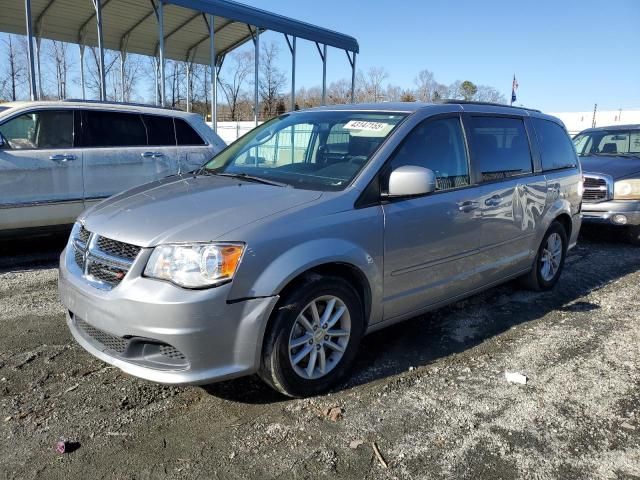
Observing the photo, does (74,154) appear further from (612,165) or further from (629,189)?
(612,165)

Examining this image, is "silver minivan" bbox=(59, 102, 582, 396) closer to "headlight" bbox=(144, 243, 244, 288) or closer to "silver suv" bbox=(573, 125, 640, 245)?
"headlight" bbox=(144, 243, 244, 288)

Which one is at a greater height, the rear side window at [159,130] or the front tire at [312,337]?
the rear side window at [159,130]

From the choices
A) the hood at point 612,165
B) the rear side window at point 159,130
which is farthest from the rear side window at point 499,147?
the rear side window at point 159,130

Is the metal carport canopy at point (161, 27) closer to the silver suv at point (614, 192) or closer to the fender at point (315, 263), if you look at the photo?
the silver suv at point (614, 192)

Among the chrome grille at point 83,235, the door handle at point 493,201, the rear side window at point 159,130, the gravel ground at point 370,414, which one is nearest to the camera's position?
the gravel ground at point 370,414

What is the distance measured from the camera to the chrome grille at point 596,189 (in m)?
7.76

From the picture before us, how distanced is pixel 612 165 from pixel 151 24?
15.1m

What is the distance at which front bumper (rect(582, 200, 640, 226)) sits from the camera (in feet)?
24.9

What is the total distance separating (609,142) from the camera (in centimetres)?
929

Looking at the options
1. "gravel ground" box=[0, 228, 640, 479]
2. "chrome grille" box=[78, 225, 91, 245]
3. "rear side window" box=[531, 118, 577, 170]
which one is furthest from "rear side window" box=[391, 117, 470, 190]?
"chrome grille" box=[78, 225, 91, 245]

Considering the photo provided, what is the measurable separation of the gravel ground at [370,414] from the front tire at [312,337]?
5.7 inches

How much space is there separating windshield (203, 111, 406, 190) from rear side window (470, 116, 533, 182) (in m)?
0.86

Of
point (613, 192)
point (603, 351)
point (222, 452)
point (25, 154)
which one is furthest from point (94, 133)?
point (613, 192)

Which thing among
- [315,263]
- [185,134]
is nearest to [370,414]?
[315,263]
